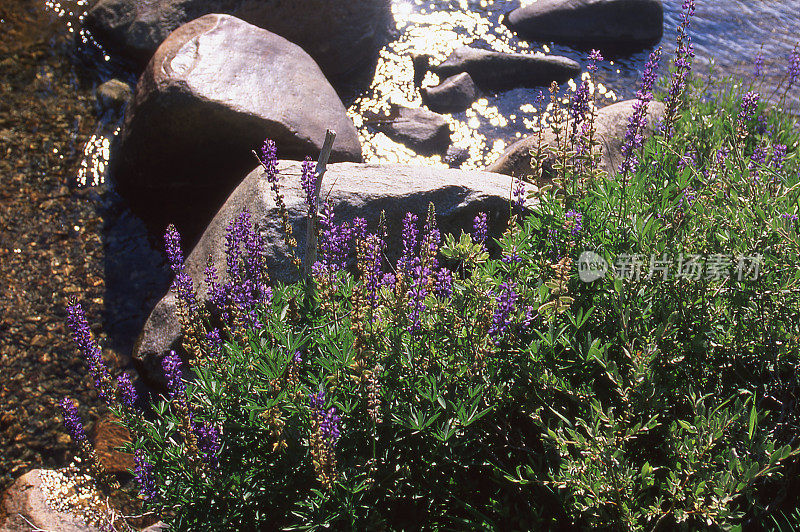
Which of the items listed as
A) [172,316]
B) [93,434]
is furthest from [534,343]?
[93,434]

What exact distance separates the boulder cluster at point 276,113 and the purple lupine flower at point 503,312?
150 centimetres

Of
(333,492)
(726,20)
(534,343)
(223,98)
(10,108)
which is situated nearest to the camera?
(333,492)

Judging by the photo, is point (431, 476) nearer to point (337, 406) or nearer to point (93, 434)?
point (337, 406)

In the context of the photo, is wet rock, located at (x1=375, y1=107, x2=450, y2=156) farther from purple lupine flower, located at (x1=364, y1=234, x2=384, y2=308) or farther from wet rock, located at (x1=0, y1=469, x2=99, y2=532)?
wet rock, located at (x1=0, y1=469, x2=99, y2=532)

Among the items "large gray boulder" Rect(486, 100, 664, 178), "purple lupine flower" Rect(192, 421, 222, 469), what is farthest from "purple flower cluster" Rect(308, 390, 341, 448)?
"large gray boulder" Rect(486, 100, 664, 178)

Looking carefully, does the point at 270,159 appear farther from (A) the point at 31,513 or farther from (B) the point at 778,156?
(B) the point at 778,156

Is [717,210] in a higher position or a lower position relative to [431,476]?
higher

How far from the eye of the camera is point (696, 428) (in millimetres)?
2580

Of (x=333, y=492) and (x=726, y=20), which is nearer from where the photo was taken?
(x=333, y=492)

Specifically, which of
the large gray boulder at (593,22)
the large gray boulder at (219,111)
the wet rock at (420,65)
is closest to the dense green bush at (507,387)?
the large gray boulder at (219,111)

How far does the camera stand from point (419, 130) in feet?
25.9

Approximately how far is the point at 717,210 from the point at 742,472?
1808 millimetres

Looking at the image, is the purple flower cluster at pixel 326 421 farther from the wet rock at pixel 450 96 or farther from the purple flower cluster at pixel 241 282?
the wet rock at pixel 450 96

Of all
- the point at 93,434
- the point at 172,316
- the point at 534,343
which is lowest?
the point at 93,434
